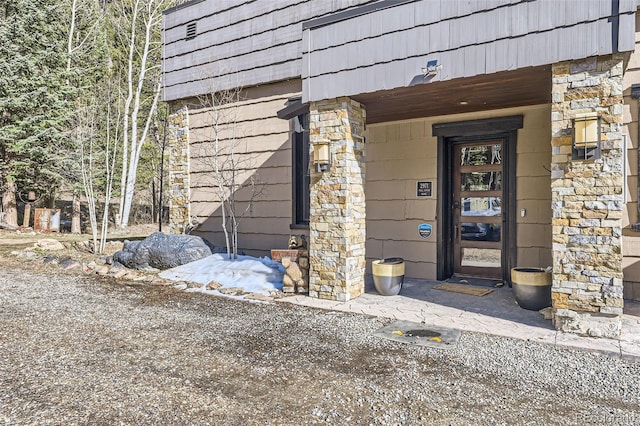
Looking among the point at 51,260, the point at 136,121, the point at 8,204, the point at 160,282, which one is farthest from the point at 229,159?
the point at 8,204

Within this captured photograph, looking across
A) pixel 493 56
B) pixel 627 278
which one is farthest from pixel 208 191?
pixel 627 278

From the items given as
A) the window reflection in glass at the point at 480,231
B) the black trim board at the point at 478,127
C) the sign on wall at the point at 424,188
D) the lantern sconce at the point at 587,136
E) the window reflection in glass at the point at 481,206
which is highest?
the black trim board at the point at 478,127

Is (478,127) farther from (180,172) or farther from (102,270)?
(102,270)

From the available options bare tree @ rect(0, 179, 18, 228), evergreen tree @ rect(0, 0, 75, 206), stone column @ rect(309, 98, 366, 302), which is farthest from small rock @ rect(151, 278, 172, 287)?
bare tree @ rect(0, 179, 18, 228)

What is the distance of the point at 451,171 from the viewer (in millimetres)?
6188

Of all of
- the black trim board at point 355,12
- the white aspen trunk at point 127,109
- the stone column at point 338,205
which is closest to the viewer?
the black trim board at point 355,12

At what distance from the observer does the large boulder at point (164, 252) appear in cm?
675

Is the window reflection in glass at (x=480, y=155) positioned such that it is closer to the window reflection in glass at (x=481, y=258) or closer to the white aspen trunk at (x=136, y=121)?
the window reflection in glass at (x=481, y=258)

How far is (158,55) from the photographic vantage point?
551 inches

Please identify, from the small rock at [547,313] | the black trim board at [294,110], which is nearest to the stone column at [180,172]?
the black trim board at [294,110]

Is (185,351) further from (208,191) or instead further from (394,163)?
(208,191)

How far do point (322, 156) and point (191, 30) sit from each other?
4.97 m

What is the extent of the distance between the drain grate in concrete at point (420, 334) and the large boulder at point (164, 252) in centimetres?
402

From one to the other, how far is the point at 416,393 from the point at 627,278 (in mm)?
3726
